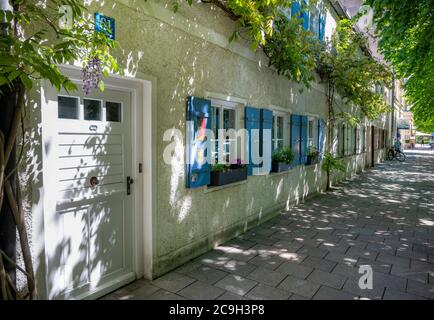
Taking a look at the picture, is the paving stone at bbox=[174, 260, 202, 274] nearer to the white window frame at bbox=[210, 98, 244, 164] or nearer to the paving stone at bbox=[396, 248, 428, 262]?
the white window frame at bbox=[210, 98, 244, 164]

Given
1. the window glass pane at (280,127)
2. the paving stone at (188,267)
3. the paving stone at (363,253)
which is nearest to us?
the paving stone at (188,267)

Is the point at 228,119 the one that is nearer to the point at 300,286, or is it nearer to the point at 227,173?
the point at 227,173

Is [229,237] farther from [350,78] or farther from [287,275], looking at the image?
[350,78]

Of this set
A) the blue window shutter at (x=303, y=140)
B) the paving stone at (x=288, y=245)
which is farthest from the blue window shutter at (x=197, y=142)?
the blue window shutter at (x=303, y=140)

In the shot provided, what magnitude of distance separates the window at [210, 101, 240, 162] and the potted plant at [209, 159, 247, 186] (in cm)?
17

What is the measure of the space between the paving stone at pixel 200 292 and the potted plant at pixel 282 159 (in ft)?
10.7

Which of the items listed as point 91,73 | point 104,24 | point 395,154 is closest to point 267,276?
point 91,73

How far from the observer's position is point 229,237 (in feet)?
16.3

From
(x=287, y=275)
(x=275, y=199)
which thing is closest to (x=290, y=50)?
(x=275, y=199)

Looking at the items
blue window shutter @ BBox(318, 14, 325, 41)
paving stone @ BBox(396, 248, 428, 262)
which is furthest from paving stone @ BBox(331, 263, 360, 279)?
blue window shutter @ BBox(318, 14, 325, 41)

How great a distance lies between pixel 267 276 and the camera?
3.68 meters

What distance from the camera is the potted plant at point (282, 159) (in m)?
6.15

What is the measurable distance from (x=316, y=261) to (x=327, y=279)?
54 centimetres

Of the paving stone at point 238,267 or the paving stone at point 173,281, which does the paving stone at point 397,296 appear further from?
the paving stone at point 173,281
